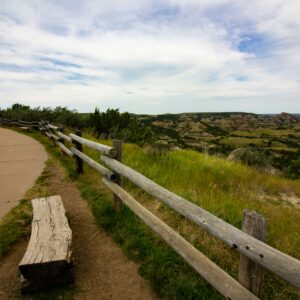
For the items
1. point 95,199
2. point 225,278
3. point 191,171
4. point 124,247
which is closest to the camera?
point 225,278

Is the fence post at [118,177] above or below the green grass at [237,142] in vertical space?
above

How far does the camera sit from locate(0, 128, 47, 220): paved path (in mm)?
5941

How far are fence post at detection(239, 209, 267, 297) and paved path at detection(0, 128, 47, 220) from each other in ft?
13.9

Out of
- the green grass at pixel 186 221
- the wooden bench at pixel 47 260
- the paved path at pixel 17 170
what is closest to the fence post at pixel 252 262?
the green grass at pixel 186 221

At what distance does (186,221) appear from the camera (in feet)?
14.1

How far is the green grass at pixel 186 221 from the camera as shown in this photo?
3.18m

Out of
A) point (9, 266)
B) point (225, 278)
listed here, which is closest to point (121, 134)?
point (9, 266)

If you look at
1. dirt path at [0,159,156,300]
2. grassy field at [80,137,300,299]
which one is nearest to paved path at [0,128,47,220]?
dirt path at [0,159,156,300]

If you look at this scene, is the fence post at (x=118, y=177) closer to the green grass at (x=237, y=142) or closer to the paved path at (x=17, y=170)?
the paved path at (x=17, y=170)

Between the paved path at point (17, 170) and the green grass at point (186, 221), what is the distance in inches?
45.1

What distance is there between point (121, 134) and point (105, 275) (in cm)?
1321

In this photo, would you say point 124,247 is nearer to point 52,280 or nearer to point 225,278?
point 52,280

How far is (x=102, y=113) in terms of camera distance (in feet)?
66.8

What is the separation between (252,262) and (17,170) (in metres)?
7.61
